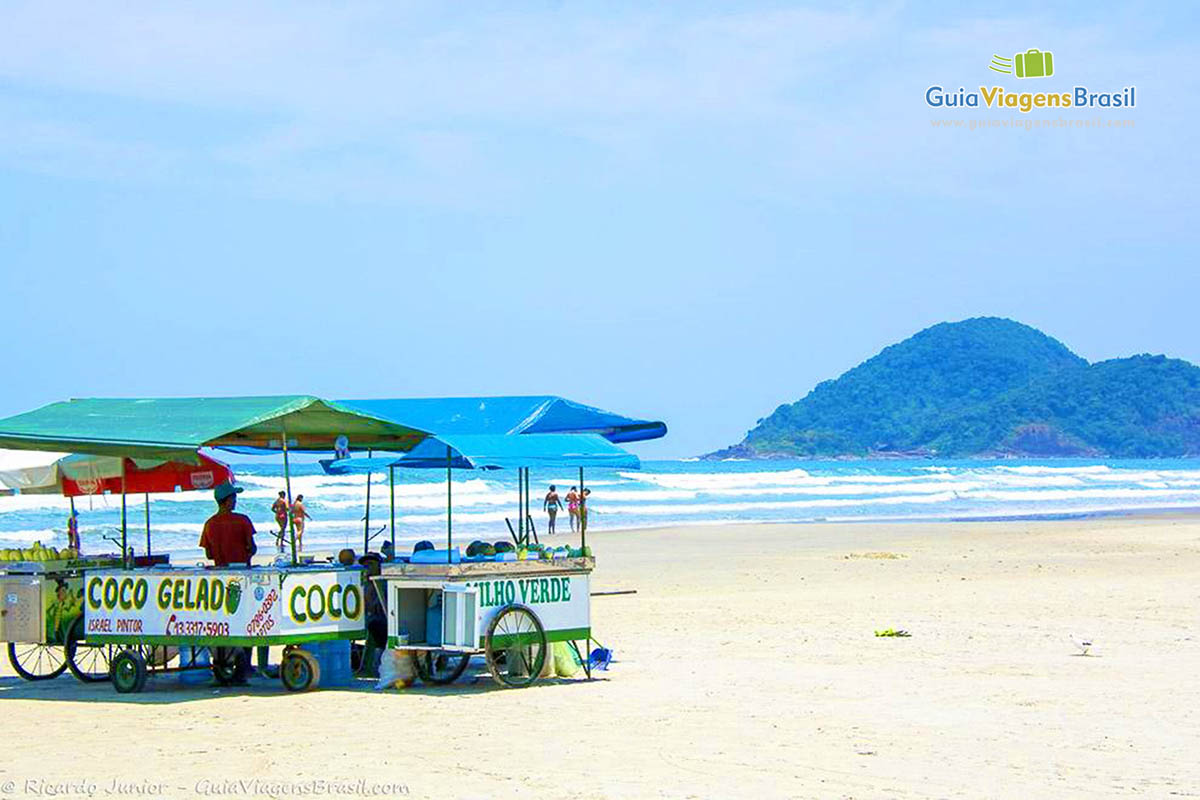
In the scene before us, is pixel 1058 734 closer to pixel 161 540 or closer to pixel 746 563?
pixel 746 563

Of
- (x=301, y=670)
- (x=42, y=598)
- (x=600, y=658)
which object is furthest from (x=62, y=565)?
(x=600, y=658)

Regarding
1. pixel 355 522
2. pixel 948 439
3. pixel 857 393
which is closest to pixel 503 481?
pixel 355 522

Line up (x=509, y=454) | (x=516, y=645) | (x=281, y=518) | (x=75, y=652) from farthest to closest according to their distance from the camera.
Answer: (x=281, y=518) < (x=75, y=652) < (x=516, y=645) < (x=509, y=454)

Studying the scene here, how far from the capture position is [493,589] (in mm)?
11859

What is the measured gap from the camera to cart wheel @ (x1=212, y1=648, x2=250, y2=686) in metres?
12.4

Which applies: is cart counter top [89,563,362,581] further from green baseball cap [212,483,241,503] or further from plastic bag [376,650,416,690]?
plastic bag [376,650,416,690]

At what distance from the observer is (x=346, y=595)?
12070 mm

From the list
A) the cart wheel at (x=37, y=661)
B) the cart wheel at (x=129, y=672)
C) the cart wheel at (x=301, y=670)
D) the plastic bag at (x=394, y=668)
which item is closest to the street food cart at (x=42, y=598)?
the cart wheel at (x=37, y=661)

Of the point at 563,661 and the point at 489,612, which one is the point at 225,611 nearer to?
the point at 489,612

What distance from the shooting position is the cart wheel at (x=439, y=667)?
40.0 feet

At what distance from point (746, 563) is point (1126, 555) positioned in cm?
633

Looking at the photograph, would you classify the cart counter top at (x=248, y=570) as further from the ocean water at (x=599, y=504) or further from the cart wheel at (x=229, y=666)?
the ocean water at (x=599, y=504)

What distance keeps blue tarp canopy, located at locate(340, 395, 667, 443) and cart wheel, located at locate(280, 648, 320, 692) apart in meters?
1.99

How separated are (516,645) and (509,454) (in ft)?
4.68
